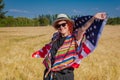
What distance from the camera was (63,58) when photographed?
4.16 meters

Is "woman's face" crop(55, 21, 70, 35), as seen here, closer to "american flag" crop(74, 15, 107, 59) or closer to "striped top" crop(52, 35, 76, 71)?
"striped top" crop(52, 35, 76, 71)

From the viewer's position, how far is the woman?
4137 millimetres

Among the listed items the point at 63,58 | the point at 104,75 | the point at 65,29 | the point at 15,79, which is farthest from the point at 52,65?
the point at 104,75

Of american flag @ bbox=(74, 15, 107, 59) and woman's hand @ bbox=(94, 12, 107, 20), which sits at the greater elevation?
woman's hand @ bbox=(94, 12, 107, 20)

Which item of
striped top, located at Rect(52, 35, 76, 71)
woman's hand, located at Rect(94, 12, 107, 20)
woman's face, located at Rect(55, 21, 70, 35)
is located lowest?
striped top, located at Rect(52, 35, 76, 71)

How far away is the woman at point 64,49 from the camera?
414 centimetres

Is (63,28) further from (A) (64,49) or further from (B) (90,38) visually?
(B) (90,38)

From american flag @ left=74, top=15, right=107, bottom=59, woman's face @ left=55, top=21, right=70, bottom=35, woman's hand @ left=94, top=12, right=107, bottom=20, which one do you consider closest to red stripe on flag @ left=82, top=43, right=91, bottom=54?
american flag @ left=74, top=15, right=107, bottom=59

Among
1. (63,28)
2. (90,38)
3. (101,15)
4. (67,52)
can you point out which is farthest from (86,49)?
(101,15)

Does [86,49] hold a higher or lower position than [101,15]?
lower

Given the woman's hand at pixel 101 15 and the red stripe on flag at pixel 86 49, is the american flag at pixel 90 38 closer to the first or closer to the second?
the red stripe on flag at pixel 86 49

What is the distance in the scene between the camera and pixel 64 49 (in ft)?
13.6

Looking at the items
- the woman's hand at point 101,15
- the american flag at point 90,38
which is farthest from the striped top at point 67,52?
the woman's hand at point 101,15

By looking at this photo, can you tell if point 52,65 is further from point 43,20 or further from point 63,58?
point 43,20
